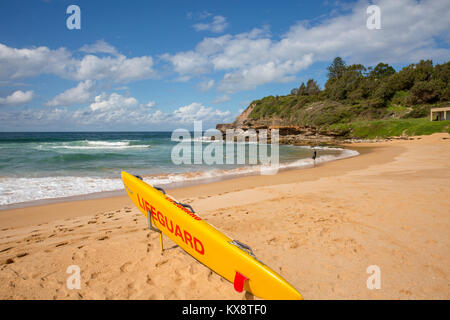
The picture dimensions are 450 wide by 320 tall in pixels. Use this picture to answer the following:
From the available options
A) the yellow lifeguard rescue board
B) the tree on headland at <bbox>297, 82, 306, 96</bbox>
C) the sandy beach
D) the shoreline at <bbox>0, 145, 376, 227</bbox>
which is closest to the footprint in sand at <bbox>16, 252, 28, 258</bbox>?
the sandy beach

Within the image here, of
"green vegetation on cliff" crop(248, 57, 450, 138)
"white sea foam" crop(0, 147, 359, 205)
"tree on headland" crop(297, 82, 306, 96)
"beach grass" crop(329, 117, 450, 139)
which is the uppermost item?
"tree on headland" crop(297, 82, 306, 96)

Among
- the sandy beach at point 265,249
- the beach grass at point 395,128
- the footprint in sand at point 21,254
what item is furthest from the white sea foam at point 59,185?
the beach grass at point 395,128

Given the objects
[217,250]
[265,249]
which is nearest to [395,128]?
[265,249]

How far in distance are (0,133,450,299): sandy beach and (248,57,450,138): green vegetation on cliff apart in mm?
31331

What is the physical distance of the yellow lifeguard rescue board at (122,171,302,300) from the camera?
2086 mm

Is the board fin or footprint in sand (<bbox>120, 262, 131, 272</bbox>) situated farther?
footprint in sand (<bbox>120, 262, 131, 272</bbox>)

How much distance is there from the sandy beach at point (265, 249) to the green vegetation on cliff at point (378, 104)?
31331mm

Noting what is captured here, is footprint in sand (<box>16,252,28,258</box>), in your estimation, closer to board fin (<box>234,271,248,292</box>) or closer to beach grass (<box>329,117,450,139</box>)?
board fin (<box>234,271,248,292</box>)

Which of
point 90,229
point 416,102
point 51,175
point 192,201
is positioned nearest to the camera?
point 90,229

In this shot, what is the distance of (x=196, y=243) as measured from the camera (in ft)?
8.91

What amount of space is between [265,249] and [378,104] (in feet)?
178
